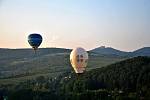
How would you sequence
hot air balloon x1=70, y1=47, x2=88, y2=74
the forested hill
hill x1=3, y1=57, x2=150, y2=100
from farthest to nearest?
the forested hill < hill x1=3, y1=57, x2=150, y2=100 < hot air balloon x1=70, y1=47, x2=88, y2=74

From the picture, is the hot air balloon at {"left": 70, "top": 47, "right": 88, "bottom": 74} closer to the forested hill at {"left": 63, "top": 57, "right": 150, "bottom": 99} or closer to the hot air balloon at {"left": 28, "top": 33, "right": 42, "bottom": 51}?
the hot air balloon at {"left": 28, "top": 33, "right": 42, "bottom": 51}

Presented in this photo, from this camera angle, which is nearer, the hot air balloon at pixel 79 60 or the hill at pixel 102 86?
the hot air balloon at pixel 79 60

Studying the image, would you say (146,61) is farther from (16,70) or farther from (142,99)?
(16,70)

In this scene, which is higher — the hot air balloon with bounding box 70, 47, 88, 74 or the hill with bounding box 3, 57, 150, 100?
the hot air balloon with bounding box 70, 47, 88, 74

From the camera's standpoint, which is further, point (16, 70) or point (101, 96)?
point (16, 70)

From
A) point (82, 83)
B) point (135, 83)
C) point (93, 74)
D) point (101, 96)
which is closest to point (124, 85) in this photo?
point (135, 83)

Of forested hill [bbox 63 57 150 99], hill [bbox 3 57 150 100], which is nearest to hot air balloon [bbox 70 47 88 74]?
hill [bbox 3 57 150 100]

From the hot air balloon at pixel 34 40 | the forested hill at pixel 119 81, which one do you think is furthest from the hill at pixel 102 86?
the hot air balloon at pixel 34 40

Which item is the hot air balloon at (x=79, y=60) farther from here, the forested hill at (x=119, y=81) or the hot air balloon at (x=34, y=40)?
the forested hill at (x=119, y=81)

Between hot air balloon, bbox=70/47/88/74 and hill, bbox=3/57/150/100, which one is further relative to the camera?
hill, bbox=3/57/150/100
